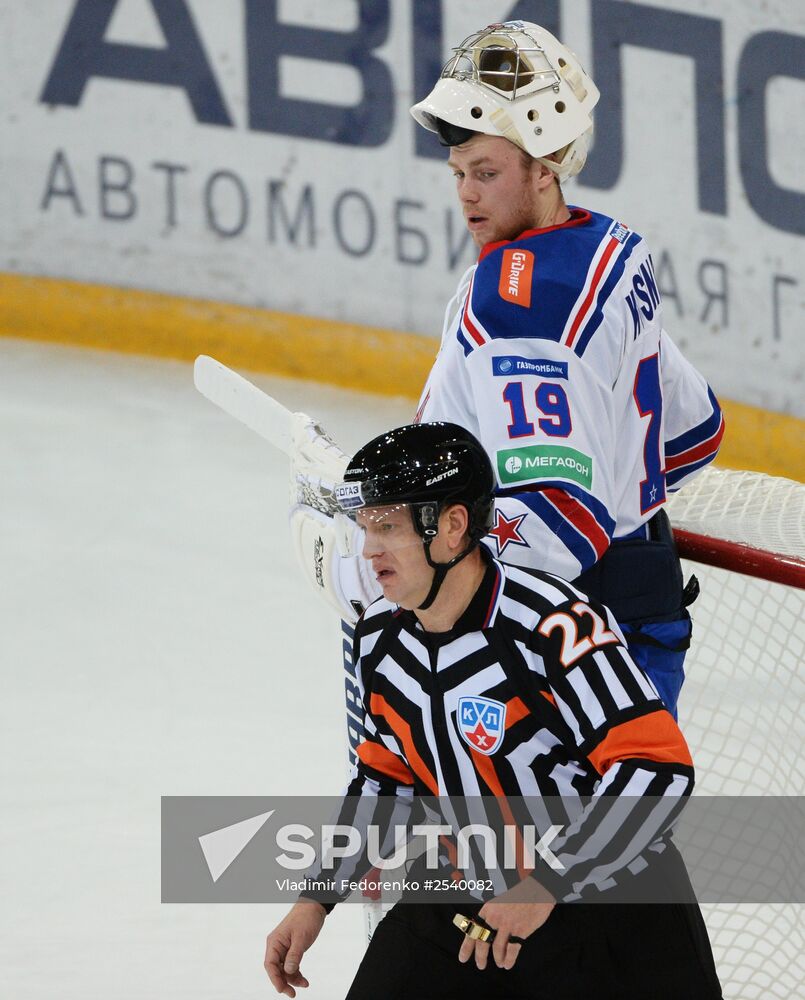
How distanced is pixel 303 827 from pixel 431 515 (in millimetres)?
1489

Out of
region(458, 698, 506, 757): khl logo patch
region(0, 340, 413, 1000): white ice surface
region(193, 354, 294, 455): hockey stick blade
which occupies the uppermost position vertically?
region(193, 354, 294, 455): hockey stick blade

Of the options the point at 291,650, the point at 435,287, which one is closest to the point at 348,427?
the point at 435,287

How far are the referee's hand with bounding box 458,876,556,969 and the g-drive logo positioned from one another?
2.00 ft

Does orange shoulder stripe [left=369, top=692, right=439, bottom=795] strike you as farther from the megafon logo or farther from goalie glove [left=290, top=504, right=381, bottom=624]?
the megafon logo

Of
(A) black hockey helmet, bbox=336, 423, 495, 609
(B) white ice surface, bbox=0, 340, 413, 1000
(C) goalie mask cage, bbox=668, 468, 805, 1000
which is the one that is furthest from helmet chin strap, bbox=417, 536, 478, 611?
(B) white ice surface, bbox=0, 340, 413, 1000

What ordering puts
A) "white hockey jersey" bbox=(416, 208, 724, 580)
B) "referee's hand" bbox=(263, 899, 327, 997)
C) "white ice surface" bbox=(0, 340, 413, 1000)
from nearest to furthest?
"referee's hand" bbox=(263, 899, 327, 997) → "white hockey jersey" bbox=(416, 208, 724, 580) → "white ice surface" bbox=(0, 340, 413, 1000)

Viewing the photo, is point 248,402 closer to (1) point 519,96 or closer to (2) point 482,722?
(1) point 519,96

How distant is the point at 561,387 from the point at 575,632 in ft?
1.22

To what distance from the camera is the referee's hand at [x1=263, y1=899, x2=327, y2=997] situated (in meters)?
2.01

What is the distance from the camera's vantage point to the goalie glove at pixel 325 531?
216 centimetres

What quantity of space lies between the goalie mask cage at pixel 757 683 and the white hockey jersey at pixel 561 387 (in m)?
0.36

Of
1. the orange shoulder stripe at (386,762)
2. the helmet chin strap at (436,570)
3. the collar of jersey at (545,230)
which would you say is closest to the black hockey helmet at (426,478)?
the helmet chin strap at (436,570)

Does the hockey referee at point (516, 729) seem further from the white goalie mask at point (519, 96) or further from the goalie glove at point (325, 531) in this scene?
the white goalie mask at point (519, 96)

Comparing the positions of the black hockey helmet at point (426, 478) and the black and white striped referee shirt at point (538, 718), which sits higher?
the black hockey helmet at point (426, 478)
